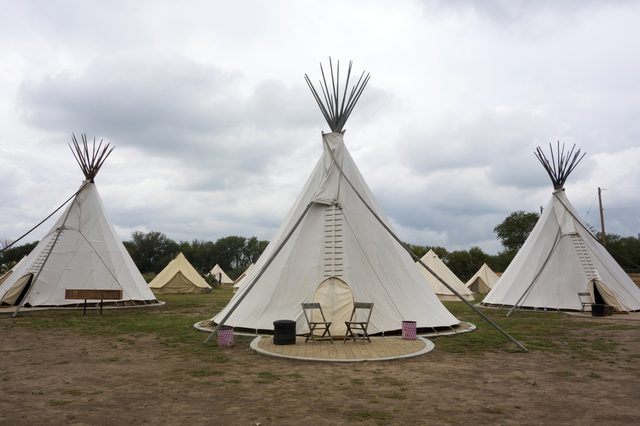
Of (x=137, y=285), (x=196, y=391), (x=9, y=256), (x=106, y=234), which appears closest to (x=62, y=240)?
(x=106, y=234)

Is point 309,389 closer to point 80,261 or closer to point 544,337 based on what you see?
point 544,337

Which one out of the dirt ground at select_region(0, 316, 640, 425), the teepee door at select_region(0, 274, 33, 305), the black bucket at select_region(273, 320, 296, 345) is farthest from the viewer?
the teepee door at select_region(0, 274, 33, 305)

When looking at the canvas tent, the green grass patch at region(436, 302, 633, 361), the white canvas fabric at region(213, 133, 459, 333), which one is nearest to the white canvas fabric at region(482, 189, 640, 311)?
the green grass patch at region(436, 302, 633, 361)

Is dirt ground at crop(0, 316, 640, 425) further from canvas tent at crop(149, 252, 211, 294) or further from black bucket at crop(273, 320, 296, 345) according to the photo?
canvas tent at crop(149, 252, 211, 294)

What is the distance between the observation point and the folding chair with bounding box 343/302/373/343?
1008cm

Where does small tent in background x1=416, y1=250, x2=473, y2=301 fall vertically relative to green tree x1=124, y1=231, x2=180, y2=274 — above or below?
below

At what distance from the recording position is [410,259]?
43.0 ft

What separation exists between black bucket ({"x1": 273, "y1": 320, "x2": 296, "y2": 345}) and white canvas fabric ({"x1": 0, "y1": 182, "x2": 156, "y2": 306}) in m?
12.0

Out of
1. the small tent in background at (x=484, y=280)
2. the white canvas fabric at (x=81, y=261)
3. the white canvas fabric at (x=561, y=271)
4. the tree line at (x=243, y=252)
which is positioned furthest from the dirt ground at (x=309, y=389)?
the tree line at (x=243, y=252)

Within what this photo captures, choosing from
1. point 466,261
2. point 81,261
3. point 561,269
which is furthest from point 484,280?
point 81,261

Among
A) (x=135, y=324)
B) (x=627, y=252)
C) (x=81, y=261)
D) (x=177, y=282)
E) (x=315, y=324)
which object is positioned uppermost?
(x=627, y=252)

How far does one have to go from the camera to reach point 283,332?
381 inches

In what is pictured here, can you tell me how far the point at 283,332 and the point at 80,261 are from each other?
13.3 m

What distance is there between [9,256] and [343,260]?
218 ft
